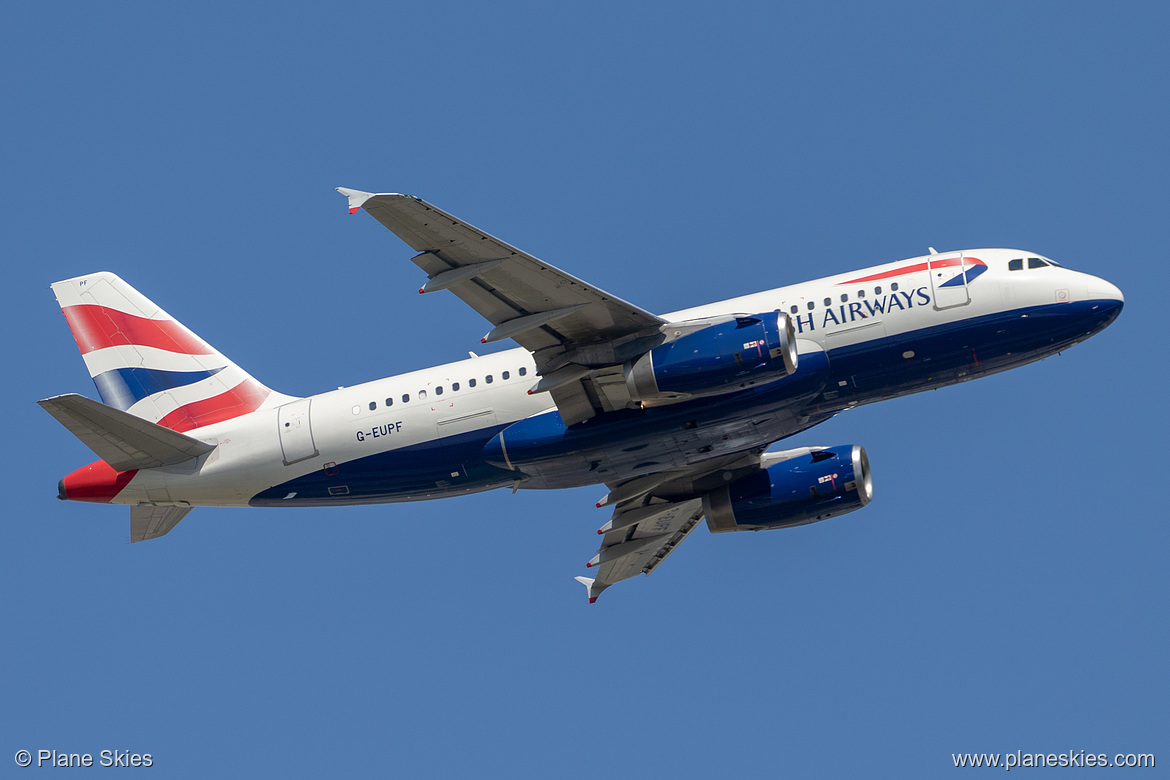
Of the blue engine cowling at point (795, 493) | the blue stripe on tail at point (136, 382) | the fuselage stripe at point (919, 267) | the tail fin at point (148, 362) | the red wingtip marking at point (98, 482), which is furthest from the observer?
the blue stripe on tail at point (136, 382)

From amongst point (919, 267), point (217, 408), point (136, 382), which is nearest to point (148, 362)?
point (136, 382)

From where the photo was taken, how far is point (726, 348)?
37.2 m

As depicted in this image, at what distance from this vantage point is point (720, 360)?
37188mm

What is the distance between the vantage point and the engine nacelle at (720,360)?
121ft

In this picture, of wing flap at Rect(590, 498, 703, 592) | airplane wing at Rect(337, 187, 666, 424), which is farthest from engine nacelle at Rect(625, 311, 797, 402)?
wing flap at Rect(590, 498, 703, 592)

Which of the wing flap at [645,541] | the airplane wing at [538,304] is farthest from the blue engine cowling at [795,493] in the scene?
the airplane wing at [538,304]

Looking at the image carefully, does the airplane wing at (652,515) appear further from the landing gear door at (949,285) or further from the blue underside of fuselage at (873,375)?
the landing gear door at (949,285)

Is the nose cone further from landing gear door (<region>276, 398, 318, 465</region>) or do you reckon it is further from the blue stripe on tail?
the blue stripe on tail

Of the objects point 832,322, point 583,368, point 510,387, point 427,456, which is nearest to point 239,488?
point 427,456

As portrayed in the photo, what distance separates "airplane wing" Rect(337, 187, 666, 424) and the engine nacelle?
91 centimetres

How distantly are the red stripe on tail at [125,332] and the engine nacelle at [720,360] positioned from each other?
58.1 ft

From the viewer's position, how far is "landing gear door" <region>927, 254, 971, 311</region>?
130ft

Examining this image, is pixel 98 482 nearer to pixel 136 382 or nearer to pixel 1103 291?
pixel 136 382

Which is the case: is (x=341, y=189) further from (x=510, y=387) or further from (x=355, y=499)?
(x=355, y=499)
